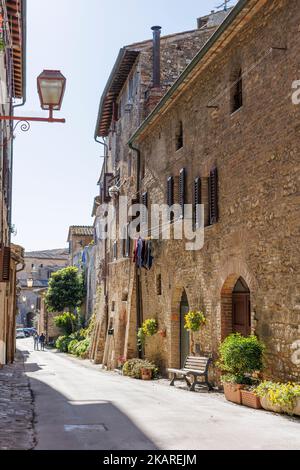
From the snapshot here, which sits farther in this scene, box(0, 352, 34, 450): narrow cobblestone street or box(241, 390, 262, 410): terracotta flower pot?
box(241, 390, 262, 410): terracotta flower pot

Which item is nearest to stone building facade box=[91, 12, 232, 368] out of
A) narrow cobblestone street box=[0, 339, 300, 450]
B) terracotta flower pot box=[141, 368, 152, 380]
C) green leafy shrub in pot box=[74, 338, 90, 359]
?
green leafy shrub in pot box=[74, 338, 90, 359]

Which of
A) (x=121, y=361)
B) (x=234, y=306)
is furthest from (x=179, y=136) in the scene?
(x=121, y=361)

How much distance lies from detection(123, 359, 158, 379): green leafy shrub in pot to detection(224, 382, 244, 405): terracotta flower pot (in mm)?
6720

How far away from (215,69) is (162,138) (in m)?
5.22

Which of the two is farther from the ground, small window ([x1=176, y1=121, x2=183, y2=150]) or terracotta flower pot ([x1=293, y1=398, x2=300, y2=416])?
small window ([x1=176, y1=121, x2=183, y2=150])

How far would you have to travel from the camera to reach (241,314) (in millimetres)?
13305

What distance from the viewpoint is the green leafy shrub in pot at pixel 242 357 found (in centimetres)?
1100

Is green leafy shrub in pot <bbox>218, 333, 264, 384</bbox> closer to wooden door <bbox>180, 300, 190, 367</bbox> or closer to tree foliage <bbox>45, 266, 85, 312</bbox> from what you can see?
wooden door <bbox>180, 300, 190, 367</bbox>

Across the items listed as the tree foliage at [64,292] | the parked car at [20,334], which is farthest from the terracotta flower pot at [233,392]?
the parked car at [20,334]

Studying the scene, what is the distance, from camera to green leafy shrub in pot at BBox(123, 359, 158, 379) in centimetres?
1825

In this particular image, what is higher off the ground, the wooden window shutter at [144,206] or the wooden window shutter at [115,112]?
the wooden window shutter at [115,112]

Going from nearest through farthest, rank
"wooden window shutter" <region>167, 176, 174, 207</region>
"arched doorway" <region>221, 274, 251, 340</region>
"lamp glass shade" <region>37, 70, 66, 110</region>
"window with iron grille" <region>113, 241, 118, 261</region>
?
"lamp glass shade" <region>37, 70, 66, 110</region>
"arched doorway" <region>221, 274, 251, 340</region>
"wooden window shutter" <region>167, 176, 174, 207</region>
"window with iron grille" <region>113, 241, 118, 261</region>

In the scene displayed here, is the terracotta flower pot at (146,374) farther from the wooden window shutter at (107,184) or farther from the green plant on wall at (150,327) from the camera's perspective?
the wooden window shutter at (107,184)

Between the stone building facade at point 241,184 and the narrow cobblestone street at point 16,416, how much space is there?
4.57 meters
